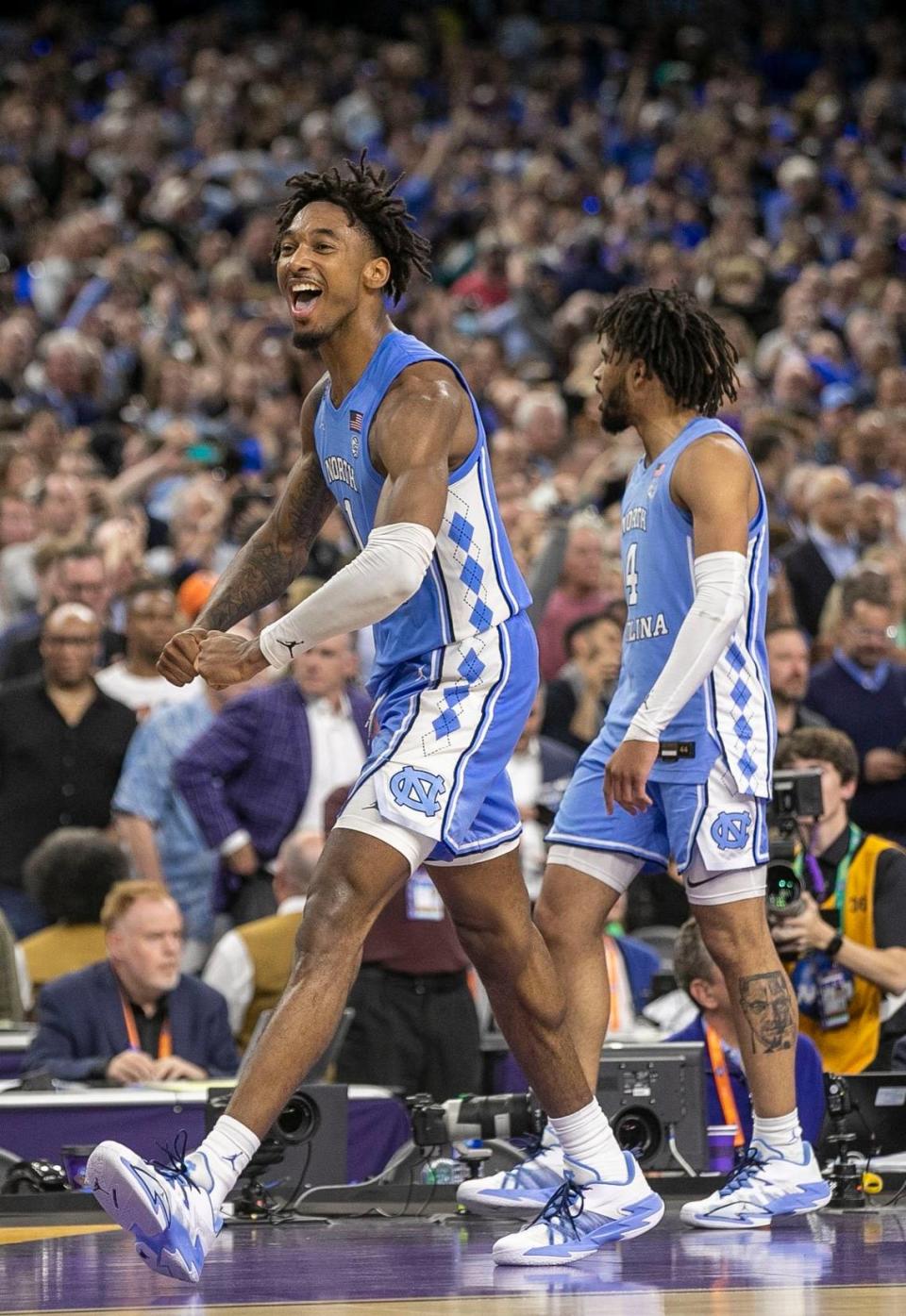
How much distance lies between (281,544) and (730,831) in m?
1.26

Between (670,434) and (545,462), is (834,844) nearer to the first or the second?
(670,434)

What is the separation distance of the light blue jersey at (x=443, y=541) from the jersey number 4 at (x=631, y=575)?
0.70 meters

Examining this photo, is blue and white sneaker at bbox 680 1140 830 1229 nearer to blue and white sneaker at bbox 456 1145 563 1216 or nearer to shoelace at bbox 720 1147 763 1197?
shoelace at bbox 720 1147 763 1197

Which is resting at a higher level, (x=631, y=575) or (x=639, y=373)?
(x=639, y=373)

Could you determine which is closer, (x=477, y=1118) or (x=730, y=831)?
(x=730, y=831)

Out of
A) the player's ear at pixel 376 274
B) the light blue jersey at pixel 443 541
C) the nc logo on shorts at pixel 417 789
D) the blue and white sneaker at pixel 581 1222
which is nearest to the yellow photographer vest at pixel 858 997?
the blue and white sneaker at pixel 581 1222

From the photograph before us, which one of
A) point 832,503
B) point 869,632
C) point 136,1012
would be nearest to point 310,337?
point 136,1012

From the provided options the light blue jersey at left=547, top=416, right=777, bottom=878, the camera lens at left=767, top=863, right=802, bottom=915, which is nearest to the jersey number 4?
the light blue jersey at left=547, top=416, right=777, bottom=878

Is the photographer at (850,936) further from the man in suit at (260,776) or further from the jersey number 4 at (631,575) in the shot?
the man in suit at (260,776)

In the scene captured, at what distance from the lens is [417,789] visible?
477 centimetres

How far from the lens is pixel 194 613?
10250mm

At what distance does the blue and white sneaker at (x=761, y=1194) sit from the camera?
17.9ft

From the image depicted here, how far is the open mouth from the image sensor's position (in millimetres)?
5008

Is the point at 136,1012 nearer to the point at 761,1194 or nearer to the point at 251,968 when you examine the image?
the point at 251,968
